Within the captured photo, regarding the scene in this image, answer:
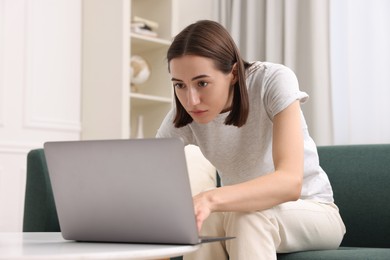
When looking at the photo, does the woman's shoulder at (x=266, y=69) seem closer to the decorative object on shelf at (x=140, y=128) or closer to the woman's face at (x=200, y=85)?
the woman's face at (x=200, y=85)

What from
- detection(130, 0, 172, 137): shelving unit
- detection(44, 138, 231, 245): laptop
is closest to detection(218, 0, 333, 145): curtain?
detection(130, 0, 172, 137): shelving unit

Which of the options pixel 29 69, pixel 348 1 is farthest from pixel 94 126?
pixel 348 1

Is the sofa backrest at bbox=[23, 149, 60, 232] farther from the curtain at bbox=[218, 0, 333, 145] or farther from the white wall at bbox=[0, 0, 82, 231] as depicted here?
the curtain at bbox=[218, 0, 333, 145]

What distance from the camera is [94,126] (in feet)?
11.9

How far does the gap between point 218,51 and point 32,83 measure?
6.89ft

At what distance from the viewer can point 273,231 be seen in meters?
1.52

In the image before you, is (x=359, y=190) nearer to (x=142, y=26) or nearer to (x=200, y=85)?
(x=200, y=85)

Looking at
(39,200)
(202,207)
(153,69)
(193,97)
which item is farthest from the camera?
(153,69)

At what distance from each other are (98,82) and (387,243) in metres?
1.98

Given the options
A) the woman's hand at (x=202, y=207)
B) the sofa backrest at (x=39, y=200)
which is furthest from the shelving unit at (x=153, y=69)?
the woman's hand at (x=202, y=207)

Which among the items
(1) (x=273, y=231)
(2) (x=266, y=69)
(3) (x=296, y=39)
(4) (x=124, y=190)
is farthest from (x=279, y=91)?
(3) (x=296, y=39)

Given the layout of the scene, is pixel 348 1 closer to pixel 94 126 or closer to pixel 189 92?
pixel 94 126

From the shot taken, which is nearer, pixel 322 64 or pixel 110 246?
pixel 110 246

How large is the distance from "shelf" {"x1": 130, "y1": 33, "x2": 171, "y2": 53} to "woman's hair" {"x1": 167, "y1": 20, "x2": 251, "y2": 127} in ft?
6.65
